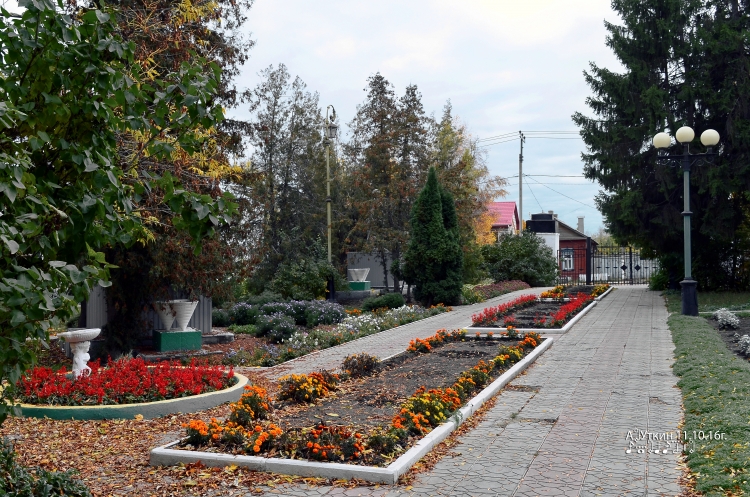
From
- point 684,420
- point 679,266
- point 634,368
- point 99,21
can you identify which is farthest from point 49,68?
point 679,266

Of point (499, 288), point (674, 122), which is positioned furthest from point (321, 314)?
point (674, 122)

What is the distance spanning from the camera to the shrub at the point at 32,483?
3.80 m

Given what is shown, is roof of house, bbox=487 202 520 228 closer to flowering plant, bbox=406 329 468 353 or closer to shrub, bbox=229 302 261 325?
shrub, bbox=229 302 261 325

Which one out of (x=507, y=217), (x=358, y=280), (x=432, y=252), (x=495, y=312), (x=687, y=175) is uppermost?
(x=507, y=217)

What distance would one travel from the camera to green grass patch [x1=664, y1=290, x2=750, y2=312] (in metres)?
17.8

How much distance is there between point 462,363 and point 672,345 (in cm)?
418

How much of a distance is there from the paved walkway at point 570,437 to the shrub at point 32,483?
4.44 ft

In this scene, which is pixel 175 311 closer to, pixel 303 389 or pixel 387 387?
pixel 387 387

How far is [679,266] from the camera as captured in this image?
25.5m

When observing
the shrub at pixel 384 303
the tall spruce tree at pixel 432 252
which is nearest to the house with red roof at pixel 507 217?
the tall spruce tree at pixel 432 252

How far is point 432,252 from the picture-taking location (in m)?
21.1

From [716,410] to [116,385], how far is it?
631 cm

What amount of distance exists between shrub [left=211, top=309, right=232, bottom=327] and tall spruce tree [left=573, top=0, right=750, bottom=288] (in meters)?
13.7

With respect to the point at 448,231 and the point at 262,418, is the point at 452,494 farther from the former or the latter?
the point at 448,231
